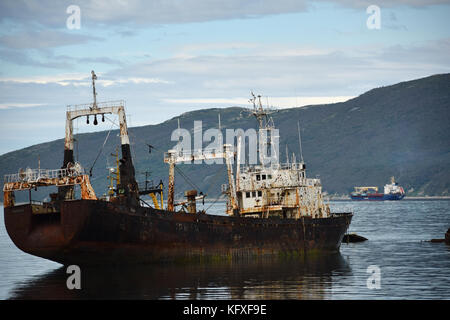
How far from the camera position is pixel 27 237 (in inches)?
1794

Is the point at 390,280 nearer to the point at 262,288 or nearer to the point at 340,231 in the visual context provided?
the point at 262,288

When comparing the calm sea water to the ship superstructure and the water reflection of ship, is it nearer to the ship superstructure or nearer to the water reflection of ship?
the water reflection of ship

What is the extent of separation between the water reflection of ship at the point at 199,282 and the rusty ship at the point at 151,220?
128 cm

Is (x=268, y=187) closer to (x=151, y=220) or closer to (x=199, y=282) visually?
(x=151, y=220)

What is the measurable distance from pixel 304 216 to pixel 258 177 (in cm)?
494

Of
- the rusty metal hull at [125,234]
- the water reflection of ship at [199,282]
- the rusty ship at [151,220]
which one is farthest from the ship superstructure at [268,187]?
the water reflection of ship at [199,282]

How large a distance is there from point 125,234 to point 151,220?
2092 millimetres

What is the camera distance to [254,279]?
42.4 metres

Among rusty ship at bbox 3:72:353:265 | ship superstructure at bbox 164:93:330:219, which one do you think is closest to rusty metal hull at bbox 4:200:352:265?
rusty ship at bbox 3:72:353:265

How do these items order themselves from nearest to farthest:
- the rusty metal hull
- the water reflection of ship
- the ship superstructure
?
1. the water reflection of ship
2. the rusty metal hull
3. the ship superstructure

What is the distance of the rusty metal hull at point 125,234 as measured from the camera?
43906mm

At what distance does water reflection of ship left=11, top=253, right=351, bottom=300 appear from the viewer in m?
37.1

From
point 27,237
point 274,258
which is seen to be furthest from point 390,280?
point 27,237

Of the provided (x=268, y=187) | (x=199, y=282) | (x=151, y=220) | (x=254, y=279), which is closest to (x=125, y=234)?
(x=151, y=220)
